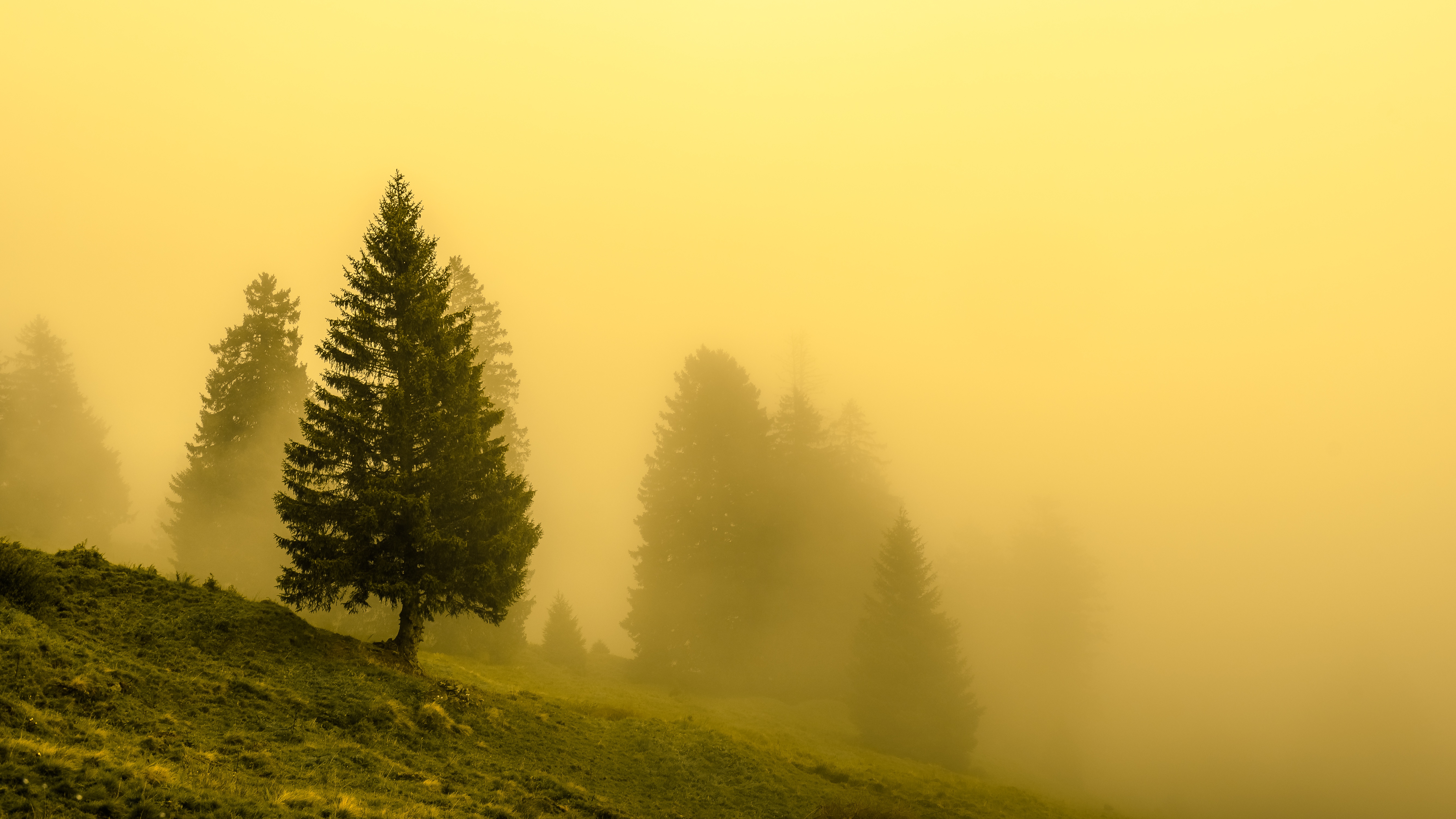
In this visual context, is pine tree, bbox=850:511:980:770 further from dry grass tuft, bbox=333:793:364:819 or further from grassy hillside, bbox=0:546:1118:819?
dry grass tuft, bbox=333:793:364:819

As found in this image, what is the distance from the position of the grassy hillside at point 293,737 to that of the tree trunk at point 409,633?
699 mm

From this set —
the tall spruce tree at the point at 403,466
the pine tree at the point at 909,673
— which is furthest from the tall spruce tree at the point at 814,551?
the tall spruce tree at the point at 403,466

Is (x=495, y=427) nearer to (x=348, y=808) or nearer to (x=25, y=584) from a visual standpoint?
(x=25, y=584)

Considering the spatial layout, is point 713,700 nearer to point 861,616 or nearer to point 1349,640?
point 861,616

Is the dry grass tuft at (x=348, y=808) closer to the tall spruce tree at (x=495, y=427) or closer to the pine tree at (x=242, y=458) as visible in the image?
the tall spruce tree at (x=495, y=427)

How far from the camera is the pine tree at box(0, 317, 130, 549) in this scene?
3847 centimetres

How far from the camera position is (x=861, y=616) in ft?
133

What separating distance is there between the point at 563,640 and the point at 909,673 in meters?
19.5

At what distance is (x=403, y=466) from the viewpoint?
17.0 m

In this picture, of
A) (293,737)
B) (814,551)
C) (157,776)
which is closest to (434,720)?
(293,737)

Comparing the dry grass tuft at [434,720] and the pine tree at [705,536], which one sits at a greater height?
the pine tree at [705,536]

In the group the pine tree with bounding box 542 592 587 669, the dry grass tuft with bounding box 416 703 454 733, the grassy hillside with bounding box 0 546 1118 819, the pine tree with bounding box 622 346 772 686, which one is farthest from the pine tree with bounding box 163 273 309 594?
the dry grass tuft with bounding box 416 703 454 733

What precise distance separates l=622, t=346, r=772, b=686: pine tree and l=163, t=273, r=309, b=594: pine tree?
19.8 metres

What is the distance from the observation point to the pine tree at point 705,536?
3819 centimetres
